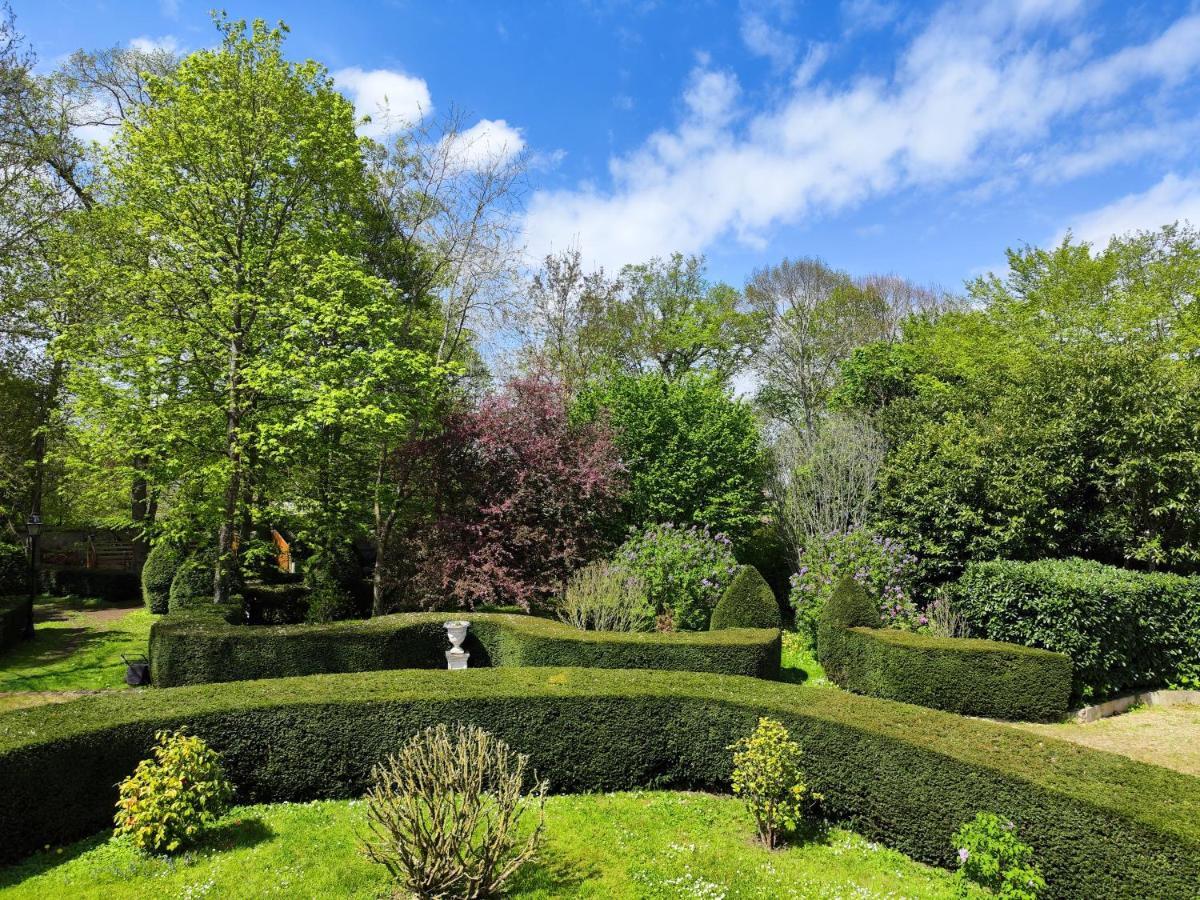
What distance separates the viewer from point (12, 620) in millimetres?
13414

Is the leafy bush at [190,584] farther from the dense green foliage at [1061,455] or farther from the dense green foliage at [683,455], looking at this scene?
the dense green foliage at [1061,455]

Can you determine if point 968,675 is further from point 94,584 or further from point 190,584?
point 94,584

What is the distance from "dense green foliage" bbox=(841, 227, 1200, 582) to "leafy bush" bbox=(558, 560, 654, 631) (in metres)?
6.04

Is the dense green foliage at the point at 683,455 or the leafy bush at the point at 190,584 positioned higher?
the dense green foliage at the point at 683,455

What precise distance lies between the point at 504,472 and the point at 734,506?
6.26 metres

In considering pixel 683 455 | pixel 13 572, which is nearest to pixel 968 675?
pixel 683 455

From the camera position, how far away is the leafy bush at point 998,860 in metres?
4.71

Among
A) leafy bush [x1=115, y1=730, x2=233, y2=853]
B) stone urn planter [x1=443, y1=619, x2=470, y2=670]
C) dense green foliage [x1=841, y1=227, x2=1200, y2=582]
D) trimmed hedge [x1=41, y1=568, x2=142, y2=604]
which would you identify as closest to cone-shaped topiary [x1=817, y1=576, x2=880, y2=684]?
dense green foliage [x1=841, y1=227, x2=1200, y2=582]

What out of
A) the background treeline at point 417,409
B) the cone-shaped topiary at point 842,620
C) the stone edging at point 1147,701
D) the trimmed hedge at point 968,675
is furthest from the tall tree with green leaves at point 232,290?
the stone edging at point 1147,701

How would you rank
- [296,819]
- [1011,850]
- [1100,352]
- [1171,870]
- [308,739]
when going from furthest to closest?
[1100,352] < [308,739] < [296,819] < [1011,850] < [1171,870]

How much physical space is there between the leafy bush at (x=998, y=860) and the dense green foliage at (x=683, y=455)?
11661 millimetres

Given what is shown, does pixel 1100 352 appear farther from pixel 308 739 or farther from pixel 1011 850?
pixel 308 739

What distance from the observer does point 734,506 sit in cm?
1739

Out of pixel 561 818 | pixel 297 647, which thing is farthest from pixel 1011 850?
pixel 297 647
